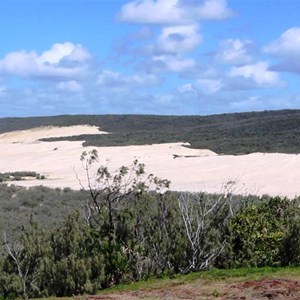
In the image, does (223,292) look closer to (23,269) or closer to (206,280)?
(206,280)

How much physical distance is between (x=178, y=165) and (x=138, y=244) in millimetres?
32363

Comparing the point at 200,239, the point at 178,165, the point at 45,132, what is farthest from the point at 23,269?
the point at 45,132

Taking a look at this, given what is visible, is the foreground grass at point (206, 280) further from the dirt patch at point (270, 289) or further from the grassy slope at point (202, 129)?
the grassy slope at point (202, 129)

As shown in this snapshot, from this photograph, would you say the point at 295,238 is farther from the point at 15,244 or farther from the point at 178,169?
the point at 178,169

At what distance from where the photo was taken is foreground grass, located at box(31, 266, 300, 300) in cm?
1249

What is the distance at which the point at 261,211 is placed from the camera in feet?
55.6

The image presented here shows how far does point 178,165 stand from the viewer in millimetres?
47125

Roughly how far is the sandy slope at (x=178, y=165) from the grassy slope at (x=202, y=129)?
10.3 ft

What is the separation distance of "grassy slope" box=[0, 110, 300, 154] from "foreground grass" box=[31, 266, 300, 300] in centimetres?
3850

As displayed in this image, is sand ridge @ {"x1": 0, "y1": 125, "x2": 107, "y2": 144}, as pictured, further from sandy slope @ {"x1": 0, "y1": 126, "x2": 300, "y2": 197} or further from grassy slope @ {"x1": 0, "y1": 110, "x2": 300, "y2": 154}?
sandy slope @ {"x1": 0, "y1": 126, "x2": 300, "y2": 197}

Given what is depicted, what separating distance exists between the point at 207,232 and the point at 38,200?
15306 mm

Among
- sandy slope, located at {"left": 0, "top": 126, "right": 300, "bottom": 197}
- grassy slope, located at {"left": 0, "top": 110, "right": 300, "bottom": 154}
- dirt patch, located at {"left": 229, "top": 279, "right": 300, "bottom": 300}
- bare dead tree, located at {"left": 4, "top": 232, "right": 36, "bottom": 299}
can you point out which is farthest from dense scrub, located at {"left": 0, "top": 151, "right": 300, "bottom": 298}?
grassy slope, located at {"left": 0, "top": 110, "right": 300, "bottom": 154}

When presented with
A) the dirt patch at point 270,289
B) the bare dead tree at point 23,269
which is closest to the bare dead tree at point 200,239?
the dirt patch at point 270,289

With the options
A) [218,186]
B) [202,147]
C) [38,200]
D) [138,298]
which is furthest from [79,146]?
[138,298]
